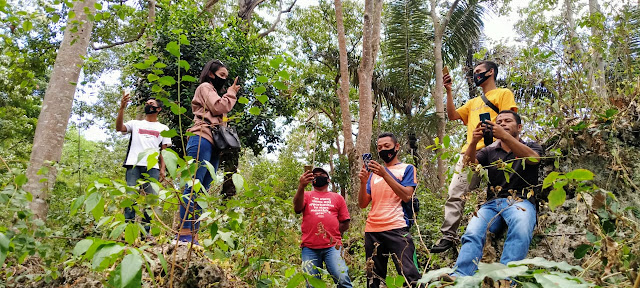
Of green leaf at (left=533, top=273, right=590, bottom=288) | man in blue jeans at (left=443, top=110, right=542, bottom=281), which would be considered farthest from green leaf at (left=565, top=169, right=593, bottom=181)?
man in blue jeans at (left=443, top=110, right=542, bottom=281)

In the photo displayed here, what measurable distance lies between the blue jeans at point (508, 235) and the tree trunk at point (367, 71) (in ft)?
18.4

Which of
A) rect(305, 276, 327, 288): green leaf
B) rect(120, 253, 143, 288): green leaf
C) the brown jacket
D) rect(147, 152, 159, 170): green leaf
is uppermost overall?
the brown jacket

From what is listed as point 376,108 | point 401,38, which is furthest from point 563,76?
point 376,108

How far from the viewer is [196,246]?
309 centimetres

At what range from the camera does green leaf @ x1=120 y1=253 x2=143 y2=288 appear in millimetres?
1347

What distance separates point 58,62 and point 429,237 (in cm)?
558

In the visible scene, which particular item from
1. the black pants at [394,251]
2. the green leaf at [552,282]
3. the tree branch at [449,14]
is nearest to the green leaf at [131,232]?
the green leaf at [552,282]

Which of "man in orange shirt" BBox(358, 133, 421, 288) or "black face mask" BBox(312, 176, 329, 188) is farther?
"black face mask" BBox(312, 176, 329, 188)

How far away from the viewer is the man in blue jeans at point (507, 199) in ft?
9.35

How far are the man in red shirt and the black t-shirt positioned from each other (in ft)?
4.77

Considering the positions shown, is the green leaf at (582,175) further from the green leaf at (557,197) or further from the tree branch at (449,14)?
the tree branch at (449,14)

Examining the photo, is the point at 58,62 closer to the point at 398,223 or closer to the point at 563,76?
the point at 398,223

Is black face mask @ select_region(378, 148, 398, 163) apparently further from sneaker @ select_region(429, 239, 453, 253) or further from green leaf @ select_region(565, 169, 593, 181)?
green leaf @ select_region(565, 169, 593, 181)

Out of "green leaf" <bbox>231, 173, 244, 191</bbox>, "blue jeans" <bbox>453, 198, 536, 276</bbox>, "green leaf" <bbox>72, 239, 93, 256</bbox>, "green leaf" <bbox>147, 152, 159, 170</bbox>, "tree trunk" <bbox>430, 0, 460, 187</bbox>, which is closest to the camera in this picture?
"green leaf" <bbox>72, 239, 93, 256</bbox>
